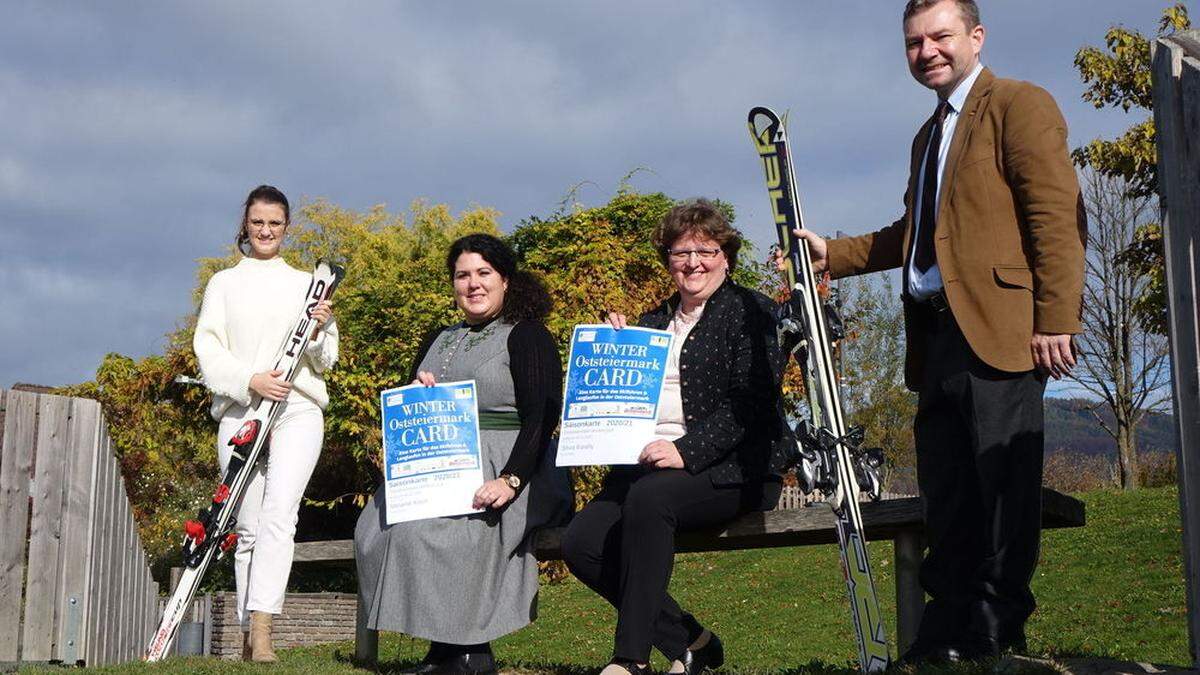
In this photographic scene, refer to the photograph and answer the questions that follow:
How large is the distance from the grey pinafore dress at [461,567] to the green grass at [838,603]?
1.45 m

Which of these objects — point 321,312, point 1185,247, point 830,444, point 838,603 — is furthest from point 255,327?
point 838,603

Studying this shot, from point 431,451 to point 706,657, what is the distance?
1.35 metres

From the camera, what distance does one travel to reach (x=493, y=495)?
16.1ft

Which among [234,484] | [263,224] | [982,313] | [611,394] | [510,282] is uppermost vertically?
[263,224]

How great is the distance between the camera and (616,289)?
1606 cm

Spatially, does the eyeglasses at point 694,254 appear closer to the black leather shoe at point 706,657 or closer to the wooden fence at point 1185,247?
the black leather shoe at point 706,657

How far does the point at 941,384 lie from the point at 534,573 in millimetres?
1857

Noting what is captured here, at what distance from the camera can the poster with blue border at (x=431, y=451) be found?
498cm

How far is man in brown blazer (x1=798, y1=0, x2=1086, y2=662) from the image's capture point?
384 cm

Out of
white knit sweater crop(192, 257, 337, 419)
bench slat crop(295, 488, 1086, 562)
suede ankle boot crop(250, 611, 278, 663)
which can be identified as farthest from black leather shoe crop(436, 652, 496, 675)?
white knit sweater crop(192, 257, 337, 419)

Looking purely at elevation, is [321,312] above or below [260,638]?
above

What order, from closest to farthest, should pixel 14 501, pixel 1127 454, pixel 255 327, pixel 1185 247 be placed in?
Result: pixel 1185 247 < pixel 255 327 < pixel 14 501 < pixel 1127 454

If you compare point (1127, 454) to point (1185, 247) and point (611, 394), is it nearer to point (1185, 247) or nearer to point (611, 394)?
point (611, 394)

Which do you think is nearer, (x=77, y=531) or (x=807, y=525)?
(x=807, y=525)
